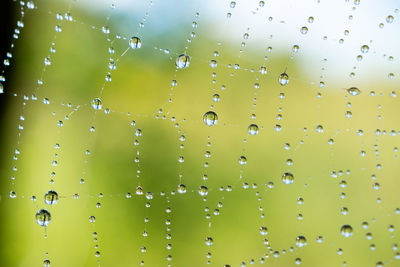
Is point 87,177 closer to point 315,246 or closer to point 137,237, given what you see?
point 137,237

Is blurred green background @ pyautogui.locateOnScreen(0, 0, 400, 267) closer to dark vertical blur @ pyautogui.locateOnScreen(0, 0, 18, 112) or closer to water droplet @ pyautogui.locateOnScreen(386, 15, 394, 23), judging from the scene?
dark vertical blur @ pyautogui.locateOnScreen(0, 0, 18, 112)

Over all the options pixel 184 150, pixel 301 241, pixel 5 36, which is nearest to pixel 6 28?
pixel 5 36

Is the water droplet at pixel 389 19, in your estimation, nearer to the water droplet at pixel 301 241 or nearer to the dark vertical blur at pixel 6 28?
the water droplet at pixel 301 241

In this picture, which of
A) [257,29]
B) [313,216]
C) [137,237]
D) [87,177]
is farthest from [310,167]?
[87,177]

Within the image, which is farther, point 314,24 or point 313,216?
point 313,216

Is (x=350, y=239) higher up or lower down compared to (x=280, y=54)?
lower down

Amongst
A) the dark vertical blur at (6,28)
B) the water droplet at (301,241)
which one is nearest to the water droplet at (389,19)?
the water droplet at (301,241)

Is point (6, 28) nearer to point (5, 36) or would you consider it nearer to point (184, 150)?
point (5, 36)

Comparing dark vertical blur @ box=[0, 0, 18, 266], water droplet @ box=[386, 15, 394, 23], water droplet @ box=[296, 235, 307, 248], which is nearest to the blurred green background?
dark vertical blur @ box=[0, 0, 18, 266]
